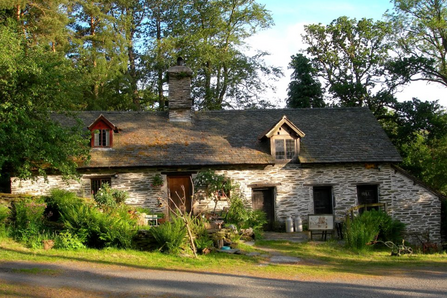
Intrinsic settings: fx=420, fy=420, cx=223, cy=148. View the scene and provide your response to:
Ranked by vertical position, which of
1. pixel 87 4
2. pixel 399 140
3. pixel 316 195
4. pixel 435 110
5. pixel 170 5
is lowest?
pixel 316 195

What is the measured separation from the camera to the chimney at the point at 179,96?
22.3 m

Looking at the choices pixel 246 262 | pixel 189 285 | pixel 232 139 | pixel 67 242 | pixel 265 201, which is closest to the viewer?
pixel 189 285

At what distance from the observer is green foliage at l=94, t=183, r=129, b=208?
53.6ft

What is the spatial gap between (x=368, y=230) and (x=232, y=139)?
8.40 metres

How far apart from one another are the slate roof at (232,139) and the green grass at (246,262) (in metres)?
6.81

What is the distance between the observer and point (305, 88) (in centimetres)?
3080

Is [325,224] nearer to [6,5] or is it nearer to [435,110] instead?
[435,110]

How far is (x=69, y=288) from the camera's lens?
841 cm

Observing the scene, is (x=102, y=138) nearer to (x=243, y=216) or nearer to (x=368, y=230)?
(x=243, y=216)

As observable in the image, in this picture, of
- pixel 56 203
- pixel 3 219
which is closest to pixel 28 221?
pixel 3 219

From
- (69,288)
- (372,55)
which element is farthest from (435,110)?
(69,288)

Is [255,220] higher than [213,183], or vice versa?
[213,183]

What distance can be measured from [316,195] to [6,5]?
1886cm

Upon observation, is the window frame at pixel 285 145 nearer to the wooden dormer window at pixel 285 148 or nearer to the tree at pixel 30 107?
the wooden dormer window at pixel 285 148
